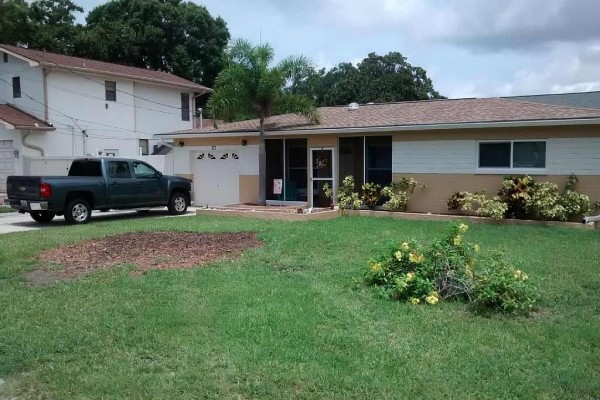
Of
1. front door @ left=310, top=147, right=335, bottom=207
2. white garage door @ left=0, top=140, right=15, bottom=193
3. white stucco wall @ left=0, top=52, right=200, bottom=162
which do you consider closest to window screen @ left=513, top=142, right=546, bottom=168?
front door @ left=310, top=147, right=335, bottom=207

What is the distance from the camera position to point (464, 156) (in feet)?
54.5

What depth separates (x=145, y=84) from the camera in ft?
103

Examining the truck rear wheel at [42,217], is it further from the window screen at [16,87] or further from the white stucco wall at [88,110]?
the window screen at [16,87]

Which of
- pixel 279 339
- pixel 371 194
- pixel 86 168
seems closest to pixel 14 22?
pixel 86 168

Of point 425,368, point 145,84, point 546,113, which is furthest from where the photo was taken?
point 145,84

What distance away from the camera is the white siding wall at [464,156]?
14859 mm

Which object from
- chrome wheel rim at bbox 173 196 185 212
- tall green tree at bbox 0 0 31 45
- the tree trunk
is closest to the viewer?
the tree trunk

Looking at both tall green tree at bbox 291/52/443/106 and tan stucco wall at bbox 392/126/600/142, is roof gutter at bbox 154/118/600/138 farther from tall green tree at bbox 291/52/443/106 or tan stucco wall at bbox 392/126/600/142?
tall green tree at bbox 291/52/443/106

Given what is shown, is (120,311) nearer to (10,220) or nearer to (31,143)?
(10,220)

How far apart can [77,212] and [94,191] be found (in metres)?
0.79

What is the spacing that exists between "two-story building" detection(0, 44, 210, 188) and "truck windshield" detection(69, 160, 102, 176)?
763 cm

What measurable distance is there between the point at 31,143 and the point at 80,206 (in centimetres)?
1113

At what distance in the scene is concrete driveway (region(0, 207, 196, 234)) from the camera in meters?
16.5

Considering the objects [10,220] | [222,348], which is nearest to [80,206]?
[10,220]
